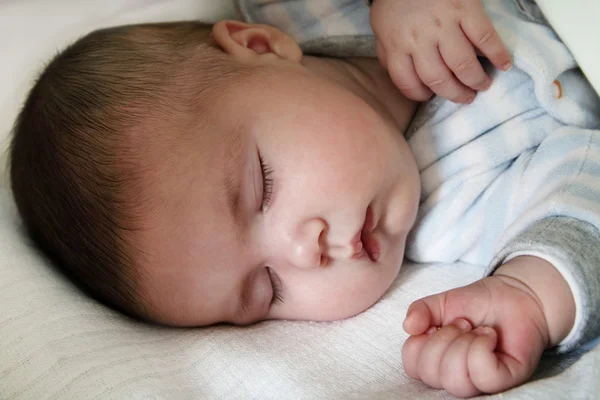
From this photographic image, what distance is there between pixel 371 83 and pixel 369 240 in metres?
0.38

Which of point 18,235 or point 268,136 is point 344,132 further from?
point 18,235

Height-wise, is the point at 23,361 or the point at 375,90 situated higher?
the point at 375,90

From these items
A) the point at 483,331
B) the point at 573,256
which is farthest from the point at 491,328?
the point at 573,256

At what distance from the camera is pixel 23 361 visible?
775 mm

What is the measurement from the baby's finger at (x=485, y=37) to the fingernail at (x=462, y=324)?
1.50 feet

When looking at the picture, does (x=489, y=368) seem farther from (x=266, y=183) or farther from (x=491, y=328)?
(x=266, y=183)

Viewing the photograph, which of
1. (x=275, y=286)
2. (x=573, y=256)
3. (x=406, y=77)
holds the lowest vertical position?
Answer: (x=275, y=286)

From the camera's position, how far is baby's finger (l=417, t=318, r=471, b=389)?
66 centimetres

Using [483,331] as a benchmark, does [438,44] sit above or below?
above

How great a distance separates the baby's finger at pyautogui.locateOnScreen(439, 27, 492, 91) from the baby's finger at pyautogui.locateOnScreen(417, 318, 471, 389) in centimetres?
45

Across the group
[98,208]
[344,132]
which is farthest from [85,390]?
[344,132]

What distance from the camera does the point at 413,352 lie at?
2.31 feet

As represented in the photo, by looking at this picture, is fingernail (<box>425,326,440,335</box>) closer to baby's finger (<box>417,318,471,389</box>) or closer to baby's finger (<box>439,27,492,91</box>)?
baby's finger (<box>417,318,471,389</box>)

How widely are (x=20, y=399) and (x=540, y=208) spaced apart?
0.72m
